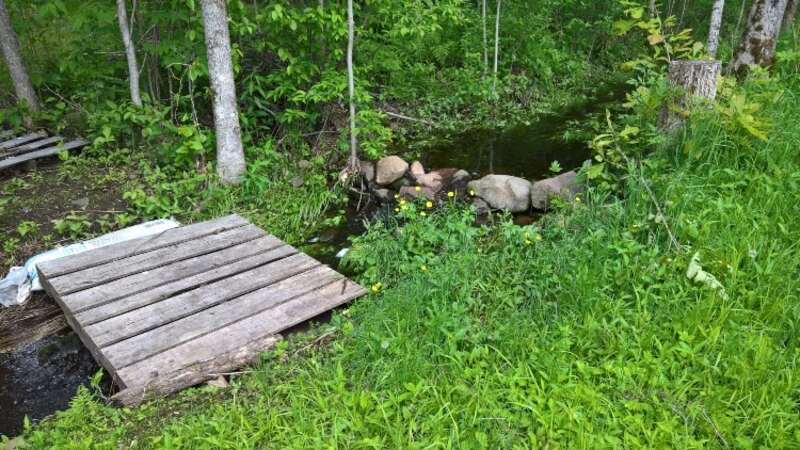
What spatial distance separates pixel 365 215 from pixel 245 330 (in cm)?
255

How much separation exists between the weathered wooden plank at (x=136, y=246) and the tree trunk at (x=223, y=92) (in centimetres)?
85

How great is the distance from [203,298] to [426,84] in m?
6.65

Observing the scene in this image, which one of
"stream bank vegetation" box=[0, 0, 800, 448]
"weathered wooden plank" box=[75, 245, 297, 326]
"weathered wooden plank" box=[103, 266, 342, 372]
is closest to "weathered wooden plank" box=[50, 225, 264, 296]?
"weathered wooden plank" box=[75, 245, 297, 326]

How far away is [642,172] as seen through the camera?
4305 millimetres

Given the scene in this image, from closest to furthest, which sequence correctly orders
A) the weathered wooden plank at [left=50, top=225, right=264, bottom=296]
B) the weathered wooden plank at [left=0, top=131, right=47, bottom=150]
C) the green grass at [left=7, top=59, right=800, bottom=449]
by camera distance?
the green grass at [left=7, top=59, right=800, bottom=449] < the weathered wooden plank at [left=50, top=225, right=264, bottom=296] < the weathered wooden plank at [left=0, top=131, right=47, bottom=150]

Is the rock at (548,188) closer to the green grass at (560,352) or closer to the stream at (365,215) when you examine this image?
the stream at (365,215)

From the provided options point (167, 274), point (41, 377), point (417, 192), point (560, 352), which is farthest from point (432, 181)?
point (41, 377)

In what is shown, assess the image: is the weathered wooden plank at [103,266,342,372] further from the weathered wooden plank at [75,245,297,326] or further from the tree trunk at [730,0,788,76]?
the tree trunk at [730,0,788,76]

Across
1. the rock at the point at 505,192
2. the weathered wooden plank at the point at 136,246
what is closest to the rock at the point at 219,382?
the weathered wooden plank at the point at 136,246

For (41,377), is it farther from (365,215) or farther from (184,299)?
(365,215)

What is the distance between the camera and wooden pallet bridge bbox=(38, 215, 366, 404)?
3.31m

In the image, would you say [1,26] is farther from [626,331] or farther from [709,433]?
[709,433]

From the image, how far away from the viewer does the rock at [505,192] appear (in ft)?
19.0

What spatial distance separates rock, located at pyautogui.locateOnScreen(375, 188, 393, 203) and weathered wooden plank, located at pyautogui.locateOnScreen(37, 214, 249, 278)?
68.9 inches
